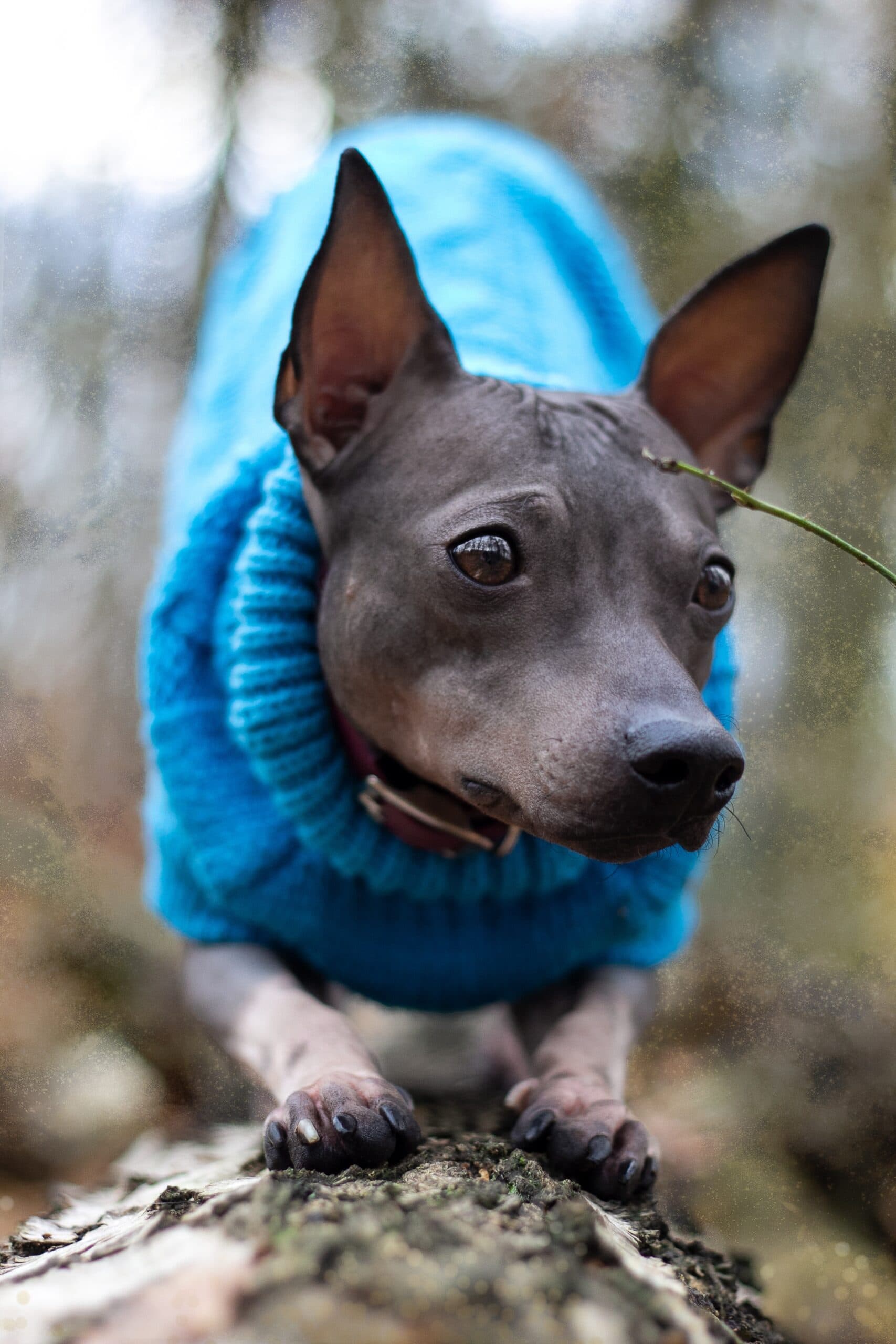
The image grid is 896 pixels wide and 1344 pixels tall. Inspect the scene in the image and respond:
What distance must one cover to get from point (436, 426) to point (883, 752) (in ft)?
7.25

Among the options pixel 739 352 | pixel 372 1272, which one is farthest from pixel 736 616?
pixel 372 1272

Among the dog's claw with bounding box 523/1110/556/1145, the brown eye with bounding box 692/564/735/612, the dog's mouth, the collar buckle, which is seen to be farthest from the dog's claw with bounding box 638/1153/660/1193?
the brown eye with bounding box 692/564/735/612

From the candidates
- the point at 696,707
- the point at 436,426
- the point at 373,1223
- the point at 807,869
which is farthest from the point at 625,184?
the point at 373,1223

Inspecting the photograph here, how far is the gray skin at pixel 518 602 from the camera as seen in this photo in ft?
4.38

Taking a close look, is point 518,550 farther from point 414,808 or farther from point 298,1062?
point 298,1062

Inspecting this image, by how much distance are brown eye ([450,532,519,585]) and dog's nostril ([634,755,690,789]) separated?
360 mm

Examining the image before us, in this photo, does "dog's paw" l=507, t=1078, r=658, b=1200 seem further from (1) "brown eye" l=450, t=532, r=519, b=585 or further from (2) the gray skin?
(1) "brown eye" l=450, t=532, r=519, b=585

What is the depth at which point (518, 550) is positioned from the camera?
1.51 meters

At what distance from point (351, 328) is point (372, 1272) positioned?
1382 millimetres

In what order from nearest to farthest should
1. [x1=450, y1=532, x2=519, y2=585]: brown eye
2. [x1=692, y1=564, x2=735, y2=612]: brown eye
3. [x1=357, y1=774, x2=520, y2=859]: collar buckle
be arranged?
[x1=450, y1=532, x2=519, y2=585]: brown eye, [x1=692, y1=564, x2=735, y2=612]: brown eye, [x1=357, y1=774, x2=520, y2=859]: collar buckle

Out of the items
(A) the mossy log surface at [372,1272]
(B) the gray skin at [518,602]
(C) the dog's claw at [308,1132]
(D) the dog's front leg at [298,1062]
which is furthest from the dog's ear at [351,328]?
(A) the mossy log surface at [372,1272]

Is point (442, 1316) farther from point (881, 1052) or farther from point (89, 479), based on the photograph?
point (89, 479)

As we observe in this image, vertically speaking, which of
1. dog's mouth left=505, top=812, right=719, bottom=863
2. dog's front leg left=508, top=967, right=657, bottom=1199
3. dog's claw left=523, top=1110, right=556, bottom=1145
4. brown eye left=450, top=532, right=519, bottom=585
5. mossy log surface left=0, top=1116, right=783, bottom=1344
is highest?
brown eye left=450, top=532, right=519, bottom=585

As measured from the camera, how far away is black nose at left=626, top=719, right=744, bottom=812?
4.10 ft
